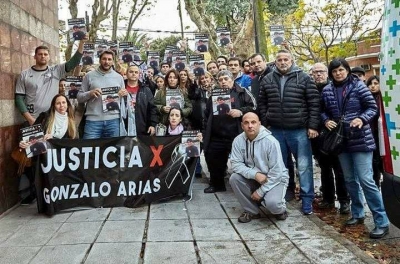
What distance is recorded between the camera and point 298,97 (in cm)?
515

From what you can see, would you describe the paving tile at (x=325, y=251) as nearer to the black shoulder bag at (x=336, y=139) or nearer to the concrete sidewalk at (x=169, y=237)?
the concrete sidewalk at (x=169, y=237)

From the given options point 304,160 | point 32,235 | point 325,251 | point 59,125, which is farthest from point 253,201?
point 59,125

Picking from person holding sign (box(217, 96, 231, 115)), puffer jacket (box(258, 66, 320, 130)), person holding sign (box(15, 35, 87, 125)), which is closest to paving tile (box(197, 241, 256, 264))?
puffer jacket (box(258, 66, 320, 130))

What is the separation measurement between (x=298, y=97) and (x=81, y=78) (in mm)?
3146

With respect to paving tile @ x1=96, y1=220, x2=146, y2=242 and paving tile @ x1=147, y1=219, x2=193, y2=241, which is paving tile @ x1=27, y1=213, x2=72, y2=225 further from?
paving tile @ x1=147, y1=219, x2=193, y2=241

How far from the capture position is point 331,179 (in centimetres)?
541

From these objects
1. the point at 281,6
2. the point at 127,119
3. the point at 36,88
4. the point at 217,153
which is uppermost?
the point at 281,6

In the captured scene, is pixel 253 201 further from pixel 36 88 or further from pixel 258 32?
pixel 258 32

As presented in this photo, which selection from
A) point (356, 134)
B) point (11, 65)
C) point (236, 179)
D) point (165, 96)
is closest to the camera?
point (356, 134)

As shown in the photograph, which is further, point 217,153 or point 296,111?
point 217,153

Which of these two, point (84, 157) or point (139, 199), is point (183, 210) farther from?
point (84, 157)

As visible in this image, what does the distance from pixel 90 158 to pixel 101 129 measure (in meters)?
0.71

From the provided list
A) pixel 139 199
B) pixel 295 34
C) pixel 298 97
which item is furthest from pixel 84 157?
pixel 295 34

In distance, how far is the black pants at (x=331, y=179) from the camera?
5270mm
